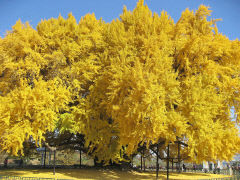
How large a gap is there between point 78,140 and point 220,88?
1364cm

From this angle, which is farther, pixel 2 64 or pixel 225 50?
pixel 2 64

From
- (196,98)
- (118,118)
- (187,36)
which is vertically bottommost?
(118,118)

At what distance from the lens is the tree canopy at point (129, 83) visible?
1275 cm

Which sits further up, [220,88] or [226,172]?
[220,88]

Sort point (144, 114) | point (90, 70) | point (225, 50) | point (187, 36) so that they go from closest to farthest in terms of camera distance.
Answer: point (144, 114) < point (225, 50) < point (187, 36) < point (90, 70)

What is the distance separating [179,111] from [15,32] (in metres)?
14.1

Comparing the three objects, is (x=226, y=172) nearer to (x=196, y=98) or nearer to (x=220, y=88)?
(x=220, y=88)

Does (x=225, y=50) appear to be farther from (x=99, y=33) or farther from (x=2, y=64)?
(x=2, y=64)

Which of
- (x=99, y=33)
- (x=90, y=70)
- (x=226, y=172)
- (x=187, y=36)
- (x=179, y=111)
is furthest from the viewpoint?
(x=226, y=172)

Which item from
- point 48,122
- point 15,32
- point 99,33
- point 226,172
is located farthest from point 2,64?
point 226,172

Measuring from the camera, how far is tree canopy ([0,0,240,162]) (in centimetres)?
1275

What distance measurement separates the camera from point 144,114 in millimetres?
12406

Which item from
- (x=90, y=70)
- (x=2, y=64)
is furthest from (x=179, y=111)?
(x=2, y=64)

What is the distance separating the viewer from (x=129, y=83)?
554 inches
